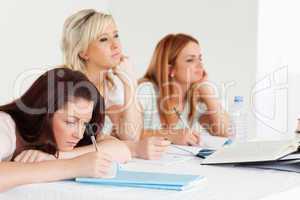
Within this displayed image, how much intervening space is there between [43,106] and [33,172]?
0.35 metres

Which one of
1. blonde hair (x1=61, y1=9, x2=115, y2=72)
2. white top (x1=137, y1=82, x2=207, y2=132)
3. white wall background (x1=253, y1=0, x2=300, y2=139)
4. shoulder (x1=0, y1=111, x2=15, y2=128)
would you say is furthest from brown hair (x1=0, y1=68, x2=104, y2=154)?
white wall background (x1=253, y1=0, x2=300, y2=139)

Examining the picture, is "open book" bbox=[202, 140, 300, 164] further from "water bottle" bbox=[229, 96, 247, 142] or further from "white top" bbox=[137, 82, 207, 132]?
"white top" bbox=[137, 82, 207, 132]

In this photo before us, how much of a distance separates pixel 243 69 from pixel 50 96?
6.12 ft

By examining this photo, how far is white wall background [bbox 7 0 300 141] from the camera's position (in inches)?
123

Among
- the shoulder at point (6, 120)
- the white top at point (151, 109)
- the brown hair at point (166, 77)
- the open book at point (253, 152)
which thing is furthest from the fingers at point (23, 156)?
the brown hair at point (166, 77)

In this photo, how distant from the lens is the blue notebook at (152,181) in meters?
1.28

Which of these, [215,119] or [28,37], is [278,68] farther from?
[28,37]

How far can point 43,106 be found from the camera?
166cm

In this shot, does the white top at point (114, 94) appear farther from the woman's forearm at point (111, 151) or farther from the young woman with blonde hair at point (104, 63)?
the woman's forearm at point (111, 151)

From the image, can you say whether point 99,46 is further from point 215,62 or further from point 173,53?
point 215,62

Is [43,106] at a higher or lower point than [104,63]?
lower

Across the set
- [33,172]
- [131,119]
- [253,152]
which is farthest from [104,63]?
[33,172]

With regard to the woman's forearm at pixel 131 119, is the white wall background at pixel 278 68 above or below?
above

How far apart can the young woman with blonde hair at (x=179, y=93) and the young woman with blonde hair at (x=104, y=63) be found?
20 centimetres
